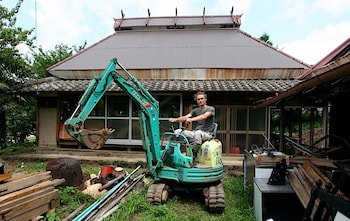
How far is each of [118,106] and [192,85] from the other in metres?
2.78

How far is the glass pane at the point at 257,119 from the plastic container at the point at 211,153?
13.6 ft

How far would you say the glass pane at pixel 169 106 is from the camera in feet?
29.1

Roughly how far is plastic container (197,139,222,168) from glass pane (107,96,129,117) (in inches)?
196

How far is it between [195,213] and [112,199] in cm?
153

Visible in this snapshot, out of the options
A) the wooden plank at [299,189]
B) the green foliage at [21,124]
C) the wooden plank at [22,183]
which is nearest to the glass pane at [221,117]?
the wooden plank at [299,189]

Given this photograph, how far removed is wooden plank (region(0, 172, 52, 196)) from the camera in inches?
138

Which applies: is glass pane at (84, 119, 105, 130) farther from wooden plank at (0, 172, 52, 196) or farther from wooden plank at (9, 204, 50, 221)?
wooden plank at (9, 204, 50, 221)

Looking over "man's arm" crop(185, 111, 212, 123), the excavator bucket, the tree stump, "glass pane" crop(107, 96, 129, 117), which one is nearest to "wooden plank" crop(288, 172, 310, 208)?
"man's arm" crop(185, 111, 212, 123)

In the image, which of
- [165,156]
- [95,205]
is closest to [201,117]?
[165,156]

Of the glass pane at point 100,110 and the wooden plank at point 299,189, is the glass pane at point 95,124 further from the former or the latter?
the wooden plank at point 299,189

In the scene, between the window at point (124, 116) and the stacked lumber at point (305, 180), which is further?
the window at point (124, 116)

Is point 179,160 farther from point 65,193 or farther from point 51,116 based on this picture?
point 51,116

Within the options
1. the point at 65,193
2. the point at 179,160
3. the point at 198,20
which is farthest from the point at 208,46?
the point at 65,193

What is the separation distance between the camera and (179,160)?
14.8 feet
